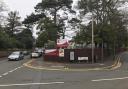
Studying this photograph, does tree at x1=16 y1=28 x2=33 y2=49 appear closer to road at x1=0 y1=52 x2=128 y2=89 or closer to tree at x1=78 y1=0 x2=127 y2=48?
tree at x1=78 y1=0 x2=127 y2=48

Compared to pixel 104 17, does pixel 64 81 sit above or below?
below

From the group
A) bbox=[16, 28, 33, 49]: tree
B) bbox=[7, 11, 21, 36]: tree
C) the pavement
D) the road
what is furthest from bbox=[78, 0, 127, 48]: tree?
bbox=[7, 11, 21, 36]: tree

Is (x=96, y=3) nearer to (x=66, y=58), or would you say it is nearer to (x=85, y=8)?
(x=85, y=8)

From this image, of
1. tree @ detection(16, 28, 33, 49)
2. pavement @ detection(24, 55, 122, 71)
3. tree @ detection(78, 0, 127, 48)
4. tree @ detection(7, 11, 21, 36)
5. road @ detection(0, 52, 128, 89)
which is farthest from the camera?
tree @ detection(7, 11, 21, 36)

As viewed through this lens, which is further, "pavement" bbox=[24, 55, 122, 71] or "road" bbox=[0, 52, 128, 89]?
"pavement" bbox=[24, 55, 122, 71]

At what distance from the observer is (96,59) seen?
56656 millimetres

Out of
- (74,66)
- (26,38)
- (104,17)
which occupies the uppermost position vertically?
(104,17)

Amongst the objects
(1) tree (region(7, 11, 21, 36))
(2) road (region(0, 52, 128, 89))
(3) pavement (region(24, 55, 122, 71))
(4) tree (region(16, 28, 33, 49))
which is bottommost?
(2) road (region(0, 52, 128, 89))

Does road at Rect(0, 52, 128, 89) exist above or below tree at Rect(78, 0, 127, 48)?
below

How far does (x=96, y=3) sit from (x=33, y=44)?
60329 millimetres

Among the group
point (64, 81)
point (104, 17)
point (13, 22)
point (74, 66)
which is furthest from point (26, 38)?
point (64, 81)

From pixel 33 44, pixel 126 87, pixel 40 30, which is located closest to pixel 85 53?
pixel 126 87

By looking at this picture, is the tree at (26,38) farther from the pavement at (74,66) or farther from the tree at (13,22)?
the pavement at (74,66)

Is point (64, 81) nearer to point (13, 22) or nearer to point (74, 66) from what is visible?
point (74, 66)
